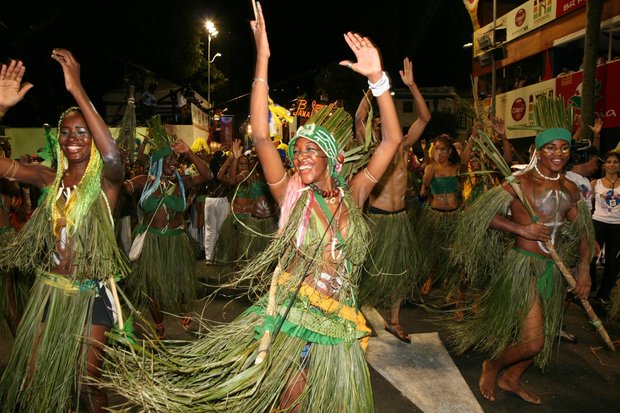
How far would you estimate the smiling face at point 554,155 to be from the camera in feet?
13.2

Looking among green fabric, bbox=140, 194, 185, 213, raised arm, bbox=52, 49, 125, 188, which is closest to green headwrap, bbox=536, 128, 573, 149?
raised arm, bbox=52, 49, 125, 188

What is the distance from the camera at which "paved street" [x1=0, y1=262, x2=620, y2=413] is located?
12.5ft

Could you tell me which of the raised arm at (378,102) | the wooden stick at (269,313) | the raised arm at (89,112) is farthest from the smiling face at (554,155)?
the raised arm at (89,112)

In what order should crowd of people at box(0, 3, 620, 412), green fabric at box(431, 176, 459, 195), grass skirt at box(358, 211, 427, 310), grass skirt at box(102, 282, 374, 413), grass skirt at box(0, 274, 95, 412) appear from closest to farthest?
grass skirt at box(102, 282, 374, 413), crowd of people at box(0, 3, 620, 412), grass skirt at box(0, 274, 95, 412), grass skirt at box(358, 211, 427, 310), green fabric at box(431, 176, 459, 195)

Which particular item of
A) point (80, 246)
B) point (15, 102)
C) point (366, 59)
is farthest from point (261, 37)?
point (15, 102)

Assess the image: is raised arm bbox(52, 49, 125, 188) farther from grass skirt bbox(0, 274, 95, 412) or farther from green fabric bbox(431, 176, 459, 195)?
green fabric bbox(431, 176, 459, 195)

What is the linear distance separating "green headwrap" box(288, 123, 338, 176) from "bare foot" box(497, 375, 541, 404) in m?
2.55

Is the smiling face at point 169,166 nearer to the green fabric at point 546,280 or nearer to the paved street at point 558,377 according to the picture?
the paved street at point 558,377

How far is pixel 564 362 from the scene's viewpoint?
4664 millimetres

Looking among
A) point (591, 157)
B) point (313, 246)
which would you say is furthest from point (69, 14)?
point (313, 246)

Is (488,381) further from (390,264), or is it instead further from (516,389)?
(390,264)

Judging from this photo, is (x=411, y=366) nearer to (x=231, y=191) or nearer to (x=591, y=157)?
(x=591, y=157)

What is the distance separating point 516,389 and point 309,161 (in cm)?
274

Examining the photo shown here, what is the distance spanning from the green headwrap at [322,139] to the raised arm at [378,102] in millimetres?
232
